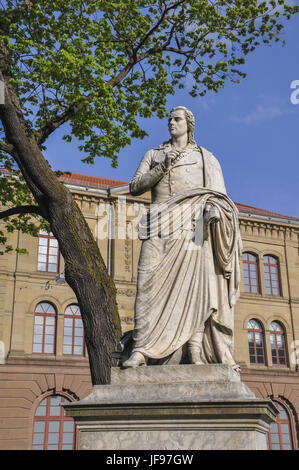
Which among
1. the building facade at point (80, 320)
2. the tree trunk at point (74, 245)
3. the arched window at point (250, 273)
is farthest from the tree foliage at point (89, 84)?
the arched window at point (250, 273)

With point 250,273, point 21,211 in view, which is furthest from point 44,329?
point 21,211

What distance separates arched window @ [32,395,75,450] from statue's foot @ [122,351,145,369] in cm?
1915

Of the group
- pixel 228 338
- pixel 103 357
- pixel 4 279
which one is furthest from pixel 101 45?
pixel 4 279

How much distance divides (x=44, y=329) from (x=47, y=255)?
3.40 meters

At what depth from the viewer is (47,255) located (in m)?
23.9

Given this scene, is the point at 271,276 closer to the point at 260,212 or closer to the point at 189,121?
the point at 260,212

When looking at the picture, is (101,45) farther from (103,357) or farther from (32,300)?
(32,300)

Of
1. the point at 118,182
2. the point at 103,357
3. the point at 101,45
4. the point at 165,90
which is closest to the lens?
the point at 103,357

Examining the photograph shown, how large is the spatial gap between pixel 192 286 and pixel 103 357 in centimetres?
459

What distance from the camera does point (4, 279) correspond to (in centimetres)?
2242

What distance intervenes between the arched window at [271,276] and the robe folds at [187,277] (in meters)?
25.3

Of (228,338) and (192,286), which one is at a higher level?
(192,286)

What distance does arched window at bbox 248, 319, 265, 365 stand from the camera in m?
26.6

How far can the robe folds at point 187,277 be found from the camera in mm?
3594
